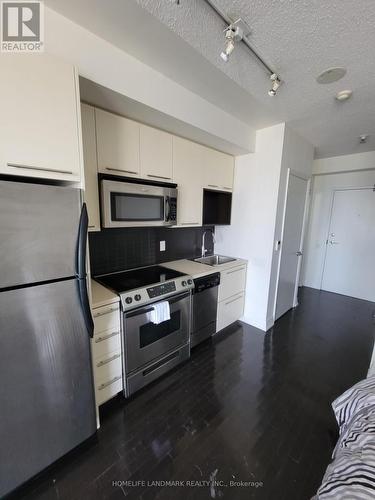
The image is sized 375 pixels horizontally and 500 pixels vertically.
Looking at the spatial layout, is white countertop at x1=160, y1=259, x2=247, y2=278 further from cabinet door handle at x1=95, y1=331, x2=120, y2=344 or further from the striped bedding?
the striped bedding

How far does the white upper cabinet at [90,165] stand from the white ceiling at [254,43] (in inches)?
18.9

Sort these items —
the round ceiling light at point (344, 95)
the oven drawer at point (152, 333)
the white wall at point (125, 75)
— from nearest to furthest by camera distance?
the white wall at point (125, 75) → the oven drawer at point (152, 333) → the round ceiling light at point (344, 95)

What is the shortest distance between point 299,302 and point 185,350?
2.68 m

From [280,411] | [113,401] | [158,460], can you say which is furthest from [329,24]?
[113,401]

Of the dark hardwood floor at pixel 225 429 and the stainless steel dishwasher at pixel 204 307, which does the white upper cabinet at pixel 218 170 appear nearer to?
the stainless steel dishwasher at pixel 204 307

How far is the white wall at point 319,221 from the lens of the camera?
4.12 m

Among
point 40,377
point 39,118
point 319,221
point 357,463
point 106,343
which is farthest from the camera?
point 319,221

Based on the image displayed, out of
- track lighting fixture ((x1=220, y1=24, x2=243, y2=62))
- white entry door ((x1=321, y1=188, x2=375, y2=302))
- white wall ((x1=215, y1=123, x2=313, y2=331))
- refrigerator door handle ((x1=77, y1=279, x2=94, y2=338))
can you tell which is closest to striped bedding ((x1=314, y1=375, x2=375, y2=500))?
refrigerator door handle ((x1=77, y1=279, x2=94, y2=338))

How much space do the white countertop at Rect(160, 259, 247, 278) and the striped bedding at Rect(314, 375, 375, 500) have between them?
4.90 ft

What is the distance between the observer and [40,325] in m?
1.14

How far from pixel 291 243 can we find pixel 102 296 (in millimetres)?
2722

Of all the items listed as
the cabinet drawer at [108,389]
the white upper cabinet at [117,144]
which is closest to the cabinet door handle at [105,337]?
the cabinet drawer at [108,389]
